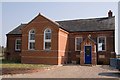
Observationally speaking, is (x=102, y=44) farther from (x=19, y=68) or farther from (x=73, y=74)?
(x=19, y=68)

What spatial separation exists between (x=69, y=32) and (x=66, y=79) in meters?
18.5

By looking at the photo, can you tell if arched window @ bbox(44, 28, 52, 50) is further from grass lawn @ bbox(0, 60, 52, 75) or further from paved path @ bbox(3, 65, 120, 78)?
paved path @ bbox(3, 65, 120, 78)

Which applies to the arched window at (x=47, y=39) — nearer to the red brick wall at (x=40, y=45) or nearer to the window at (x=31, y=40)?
the red brick wall at (x=40, y=45)

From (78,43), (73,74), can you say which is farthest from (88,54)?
(73,74)

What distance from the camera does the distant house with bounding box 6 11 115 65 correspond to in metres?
30.7

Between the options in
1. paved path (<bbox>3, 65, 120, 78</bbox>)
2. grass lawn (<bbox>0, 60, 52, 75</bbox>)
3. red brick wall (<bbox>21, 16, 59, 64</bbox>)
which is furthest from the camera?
red brick wall (<bbox>21, 16, 59, 64</bbox>)

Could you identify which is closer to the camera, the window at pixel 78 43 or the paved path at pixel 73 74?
the paved path at pixel 73 74

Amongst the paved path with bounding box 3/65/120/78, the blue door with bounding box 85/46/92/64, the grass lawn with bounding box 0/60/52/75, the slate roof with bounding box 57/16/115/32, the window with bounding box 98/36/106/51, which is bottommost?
the paved path with bounding box 3/65/120/78

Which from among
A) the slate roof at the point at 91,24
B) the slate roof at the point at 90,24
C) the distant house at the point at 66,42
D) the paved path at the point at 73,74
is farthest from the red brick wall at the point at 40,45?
the paved path at the point at 73,74

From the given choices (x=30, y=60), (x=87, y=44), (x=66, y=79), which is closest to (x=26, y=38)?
(x=30, y=60)

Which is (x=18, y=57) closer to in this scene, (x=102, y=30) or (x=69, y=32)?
(x=69, y=32)

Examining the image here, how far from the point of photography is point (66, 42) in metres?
33.8

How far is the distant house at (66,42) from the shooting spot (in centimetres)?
3070

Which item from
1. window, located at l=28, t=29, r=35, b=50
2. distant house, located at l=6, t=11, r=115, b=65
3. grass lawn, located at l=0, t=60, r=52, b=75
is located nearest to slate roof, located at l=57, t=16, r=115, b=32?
distant house, located at l=6, t=11, r=115, b=65
